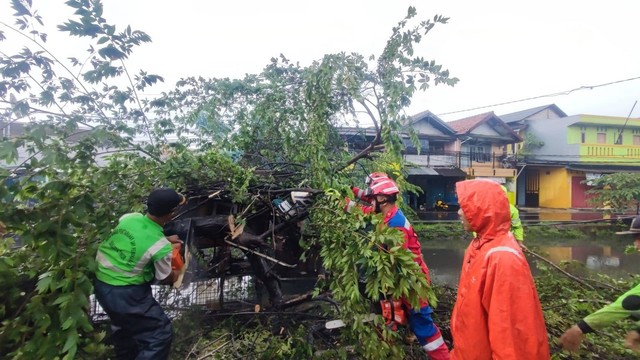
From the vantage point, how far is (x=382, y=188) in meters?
3.38

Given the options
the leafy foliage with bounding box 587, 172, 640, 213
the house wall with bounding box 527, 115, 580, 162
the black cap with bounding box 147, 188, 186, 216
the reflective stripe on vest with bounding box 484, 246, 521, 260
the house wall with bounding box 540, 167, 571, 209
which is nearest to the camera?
the reflective stripe on vest with bounding box 484, 246, 521, 260

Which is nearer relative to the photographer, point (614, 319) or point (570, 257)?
point (614, 319)

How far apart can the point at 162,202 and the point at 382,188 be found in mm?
1947

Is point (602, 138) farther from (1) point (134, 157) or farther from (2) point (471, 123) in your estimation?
(1) point (134, 157)

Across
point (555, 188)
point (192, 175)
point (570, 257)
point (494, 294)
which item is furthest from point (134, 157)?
point (555, 188)

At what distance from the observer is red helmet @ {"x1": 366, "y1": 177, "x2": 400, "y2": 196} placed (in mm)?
3357

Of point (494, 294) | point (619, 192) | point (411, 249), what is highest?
point (494, 294)

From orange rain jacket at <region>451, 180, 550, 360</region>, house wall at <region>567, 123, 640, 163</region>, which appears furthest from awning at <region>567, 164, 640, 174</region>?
orange rain jacket at <region>451, 180, 550, 360</region>

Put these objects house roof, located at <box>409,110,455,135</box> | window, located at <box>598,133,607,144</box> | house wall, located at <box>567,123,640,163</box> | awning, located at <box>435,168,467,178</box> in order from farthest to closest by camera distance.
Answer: window, located at <box>598,133,607,144</box>, house wall, located at <box>567,123,640,163</box>, house roof, located at <box>409,110,455,135</box>, awning, located at <box>435,168,467,178</box>

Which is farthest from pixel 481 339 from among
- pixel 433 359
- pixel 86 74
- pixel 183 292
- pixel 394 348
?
pixel 86 74

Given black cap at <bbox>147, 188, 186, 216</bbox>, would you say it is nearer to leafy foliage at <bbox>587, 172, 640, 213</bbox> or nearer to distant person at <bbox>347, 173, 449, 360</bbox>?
distant person at <bbox>347, 173, 449, 360</bbox>

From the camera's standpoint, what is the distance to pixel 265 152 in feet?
15.0

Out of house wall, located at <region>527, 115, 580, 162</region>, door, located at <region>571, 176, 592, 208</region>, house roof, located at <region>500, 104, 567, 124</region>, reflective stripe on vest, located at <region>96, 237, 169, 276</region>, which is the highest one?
house roof, located at <region>500, 104, 567, 124</region>

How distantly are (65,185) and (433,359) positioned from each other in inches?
124
